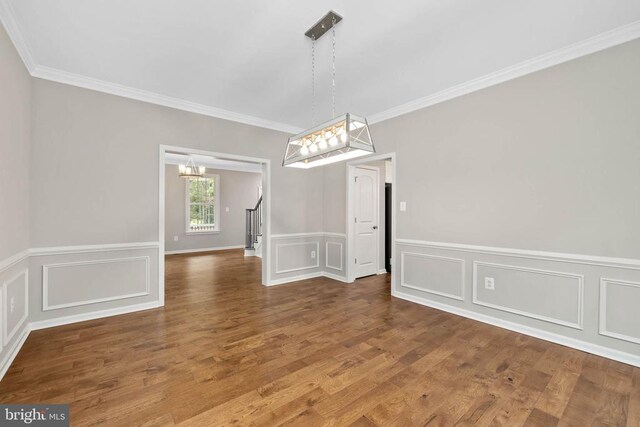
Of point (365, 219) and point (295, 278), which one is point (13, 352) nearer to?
point (295, 278)

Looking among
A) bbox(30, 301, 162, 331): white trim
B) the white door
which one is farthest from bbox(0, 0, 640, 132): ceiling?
bbox(30, 301, 162, 331): white trim

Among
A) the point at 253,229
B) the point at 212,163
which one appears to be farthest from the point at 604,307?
the point at 212,163

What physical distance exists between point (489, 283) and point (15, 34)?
17.1 ft

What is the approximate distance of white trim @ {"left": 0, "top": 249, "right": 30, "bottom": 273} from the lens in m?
2.21

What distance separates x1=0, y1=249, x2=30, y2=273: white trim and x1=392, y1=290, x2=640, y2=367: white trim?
429 cm

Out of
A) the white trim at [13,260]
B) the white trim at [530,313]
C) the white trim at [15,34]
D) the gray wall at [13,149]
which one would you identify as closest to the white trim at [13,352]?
the white trim at [13,260]

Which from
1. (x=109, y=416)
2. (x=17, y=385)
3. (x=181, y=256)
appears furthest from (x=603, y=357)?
(x=181, y=256)

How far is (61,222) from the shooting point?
318cm

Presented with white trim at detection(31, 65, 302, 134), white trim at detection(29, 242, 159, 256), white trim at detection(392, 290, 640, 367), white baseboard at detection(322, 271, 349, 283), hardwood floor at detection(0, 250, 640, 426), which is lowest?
hardwood floor at detection(0, 250, 640, 426)

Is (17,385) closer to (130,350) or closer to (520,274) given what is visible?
(130,350)

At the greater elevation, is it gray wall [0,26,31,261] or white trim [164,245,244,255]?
gray wall [0,26,31,261]

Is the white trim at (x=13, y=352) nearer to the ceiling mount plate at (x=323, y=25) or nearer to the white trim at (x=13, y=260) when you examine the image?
the white trim at (x=13, y=260)

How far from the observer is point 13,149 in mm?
2488

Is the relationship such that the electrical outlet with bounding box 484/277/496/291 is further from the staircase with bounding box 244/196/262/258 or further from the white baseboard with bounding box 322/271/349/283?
the staircase with bounding box 244/196/262/258
